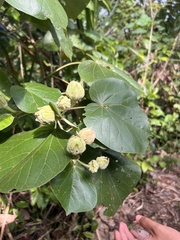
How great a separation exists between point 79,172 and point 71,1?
441 mm

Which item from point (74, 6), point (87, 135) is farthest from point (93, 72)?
point (87, 135)

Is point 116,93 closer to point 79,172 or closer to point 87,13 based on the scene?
point 79,172

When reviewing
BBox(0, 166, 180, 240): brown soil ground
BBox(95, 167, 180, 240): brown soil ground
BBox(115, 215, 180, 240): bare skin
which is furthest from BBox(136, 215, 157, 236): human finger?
BBox(95, 167, 180, 240): brown soil ground

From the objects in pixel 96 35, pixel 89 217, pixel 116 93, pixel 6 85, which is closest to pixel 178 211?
pixel 89 217

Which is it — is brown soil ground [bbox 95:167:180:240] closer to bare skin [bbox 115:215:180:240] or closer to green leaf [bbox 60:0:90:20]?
bare skin [bbox 115:215:180:240]

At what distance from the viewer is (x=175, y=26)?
7.57 feet

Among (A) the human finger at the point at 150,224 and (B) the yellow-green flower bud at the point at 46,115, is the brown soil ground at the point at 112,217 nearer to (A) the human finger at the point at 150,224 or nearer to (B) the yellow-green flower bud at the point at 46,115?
(A) the human finger at the point at 150,224

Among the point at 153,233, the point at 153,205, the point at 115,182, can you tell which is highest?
the point at 115,182

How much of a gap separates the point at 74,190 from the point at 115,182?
0.44 feet

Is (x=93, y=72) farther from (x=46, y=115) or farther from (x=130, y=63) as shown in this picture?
(x=130, y=63)

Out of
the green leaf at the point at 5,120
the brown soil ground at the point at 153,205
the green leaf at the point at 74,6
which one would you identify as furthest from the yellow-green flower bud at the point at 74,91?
the brown soil ground at the point at 153,205

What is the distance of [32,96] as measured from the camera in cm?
62

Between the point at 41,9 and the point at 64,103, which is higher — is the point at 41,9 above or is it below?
above

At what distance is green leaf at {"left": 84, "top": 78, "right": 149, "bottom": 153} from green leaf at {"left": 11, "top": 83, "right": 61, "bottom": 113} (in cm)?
9
